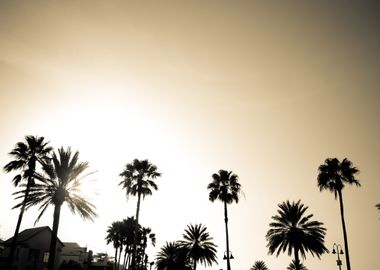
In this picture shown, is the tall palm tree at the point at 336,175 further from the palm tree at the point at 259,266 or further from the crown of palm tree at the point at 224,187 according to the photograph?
the palm tree at the point at 259,266

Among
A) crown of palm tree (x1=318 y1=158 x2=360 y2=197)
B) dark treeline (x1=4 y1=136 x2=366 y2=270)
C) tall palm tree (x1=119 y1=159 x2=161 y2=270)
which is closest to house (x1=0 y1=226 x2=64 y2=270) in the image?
dark treeline (x1=4 y1=136 x2=366 y2=270)

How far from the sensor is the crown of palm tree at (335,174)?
39.2m

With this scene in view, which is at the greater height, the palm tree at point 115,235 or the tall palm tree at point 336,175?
the tall palm tree at point 336,175

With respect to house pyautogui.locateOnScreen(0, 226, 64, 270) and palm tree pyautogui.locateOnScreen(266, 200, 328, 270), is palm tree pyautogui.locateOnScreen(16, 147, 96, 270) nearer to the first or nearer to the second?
palm tree pyautogui.locateOnScreen(266, 200, 328, 270)

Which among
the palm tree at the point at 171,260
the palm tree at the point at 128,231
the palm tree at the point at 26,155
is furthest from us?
the palm tree at the point at 128,231

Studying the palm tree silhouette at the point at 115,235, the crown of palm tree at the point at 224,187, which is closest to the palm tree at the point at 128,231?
the palm tree silhouette at the point at 115,235

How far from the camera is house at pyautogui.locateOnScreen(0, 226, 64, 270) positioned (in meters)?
56.0

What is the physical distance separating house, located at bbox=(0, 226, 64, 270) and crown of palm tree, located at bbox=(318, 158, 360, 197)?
5508 cm

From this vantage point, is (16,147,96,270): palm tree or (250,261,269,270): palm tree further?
(250,261,269,270): palm tree

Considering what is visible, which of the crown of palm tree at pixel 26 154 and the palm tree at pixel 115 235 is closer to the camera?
the crown of palm tree at pixel 26 154

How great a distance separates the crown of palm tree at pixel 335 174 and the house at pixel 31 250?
55081mm

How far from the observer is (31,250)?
5856 cm

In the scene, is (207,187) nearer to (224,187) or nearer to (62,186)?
(224,187)

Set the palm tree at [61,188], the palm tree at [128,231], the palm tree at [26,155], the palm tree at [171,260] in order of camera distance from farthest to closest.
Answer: the palm tree at [128,231], the palm tree at [171,260], the palm tree at [26,155], the palm tree at [61,188]
